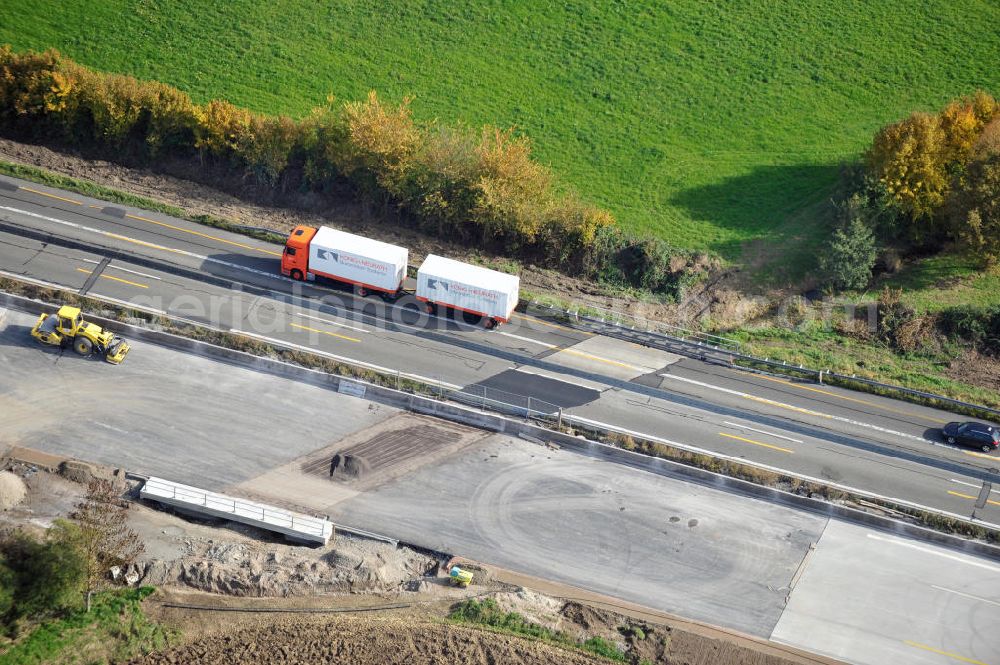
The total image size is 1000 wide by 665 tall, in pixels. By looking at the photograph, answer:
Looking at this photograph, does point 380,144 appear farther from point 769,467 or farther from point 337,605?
point 337,605

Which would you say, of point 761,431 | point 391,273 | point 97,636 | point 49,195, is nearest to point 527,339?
point 391,273

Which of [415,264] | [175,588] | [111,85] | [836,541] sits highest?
[111,85]

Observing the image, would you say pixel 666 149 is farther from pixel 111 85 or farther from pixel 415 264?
pixel 111 85

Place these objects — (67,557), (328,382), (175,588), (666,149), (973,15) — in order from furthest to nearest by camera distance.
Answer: (973,15) → (666,149) → (328,382) → (175,588) → (67,557)

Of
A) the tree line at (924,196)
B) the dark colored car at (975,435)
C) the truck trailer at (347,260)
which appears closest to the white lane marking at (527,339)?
the truck trailer at (347,260)

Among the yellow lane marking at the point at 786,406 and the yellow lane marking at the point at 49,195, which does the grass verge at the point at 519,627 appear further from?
the yellow lane marking at the point at 49,195

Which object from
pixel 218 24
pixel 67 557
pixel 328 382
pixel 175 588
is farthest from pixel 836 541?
pixel 218 24
